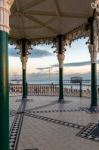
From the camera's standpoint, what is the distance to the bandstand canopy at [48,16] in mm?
8969

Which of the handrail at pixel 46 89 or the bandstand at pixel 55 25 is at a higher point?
the bandstand at pixel 55 25

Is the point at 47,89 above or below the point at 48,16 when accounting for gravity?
below

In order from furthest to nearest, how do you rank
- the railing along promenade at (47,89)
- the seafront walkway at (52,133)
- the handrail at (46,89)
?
the handrail at (46,89) → the railing along promenade at (47,89) → the seafront walkway at (52,133)

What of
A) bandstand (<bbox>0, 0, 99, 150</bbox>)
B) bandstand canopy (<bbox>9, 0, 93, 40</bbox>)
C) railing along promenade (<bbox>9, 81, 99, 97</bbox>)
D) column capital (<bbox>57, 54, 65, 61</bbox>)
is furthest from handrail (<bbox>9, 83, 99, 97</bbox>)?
bandstand canopy (<bbox>9, 0, 93, 40</bbox>)

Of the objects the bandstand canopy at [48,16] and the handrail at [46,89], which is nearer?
the bandstand canopy at [48,16]

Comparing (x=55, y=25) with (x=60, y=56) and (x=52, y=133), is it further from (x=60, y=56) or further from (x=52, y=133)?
(x=52, y=133)

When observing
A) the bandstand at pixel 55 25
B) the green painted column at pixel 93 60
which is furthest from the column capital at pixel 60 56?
the green painted column at pixel 93 60

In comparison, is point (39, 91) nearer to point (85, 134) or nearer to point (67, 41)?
point (67, 41)

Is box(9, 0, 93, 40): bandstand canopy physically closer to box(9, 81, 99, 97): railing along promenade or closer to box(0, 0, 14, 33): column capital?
box(9, 81, 99, 97): railing along promenade

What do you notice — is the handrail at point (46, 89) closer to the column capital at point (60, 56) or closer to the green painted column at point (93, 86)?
the column capital at point (60, 56)

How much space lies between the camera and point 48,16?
1033 centimetres

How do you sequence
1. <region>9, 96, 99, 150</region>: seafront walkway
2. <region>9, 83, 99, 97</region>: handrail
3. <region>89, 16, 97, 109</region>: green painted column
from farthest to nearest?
1. <region>9, 83, 99, 97</region>: handrail
2. <region>89, 16, 97, 109</region>: green painted column
3. <region>9, 96, 99, 150</region>: seafront walkway

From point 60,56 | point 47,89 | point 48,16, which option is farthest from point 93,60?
point 47,89

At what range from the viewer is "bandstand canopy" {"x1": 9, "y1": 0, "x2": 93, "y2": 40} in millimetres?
8969
